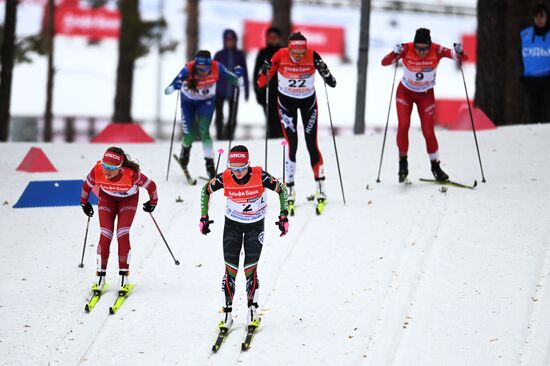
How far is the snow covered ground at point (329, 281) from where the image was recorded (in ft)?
29.4

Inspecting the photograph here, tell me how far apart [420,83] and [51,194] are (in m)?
5.16

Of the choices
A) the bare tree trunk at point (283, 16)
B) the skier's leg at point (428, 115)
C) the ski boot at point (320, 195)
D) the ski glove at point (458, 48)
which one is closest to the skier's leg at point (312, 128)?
the ski boot at point (320, 195)

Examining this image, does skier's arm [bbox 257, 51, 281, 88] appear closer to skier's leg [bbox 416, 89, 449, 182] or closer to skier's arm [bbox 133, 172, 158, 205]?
skier's leg [bbox 416, 89, 449, 182]

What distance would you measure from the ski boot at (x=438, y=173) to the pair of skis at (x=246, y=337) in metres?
4.72

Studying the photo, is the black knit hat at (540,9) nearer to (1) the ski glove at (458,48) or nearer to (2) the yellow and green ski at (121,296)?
(1) the ski glove at (458,48)

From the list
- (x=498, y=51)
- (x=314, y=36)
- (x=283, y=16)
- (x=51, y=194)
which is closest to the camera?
(x=51, y=194)

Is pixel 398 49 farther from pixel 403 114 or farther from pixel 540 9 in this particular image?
pixel 540 9

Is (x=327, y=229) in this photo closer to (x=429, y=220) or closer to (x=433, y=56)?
(x=429, y=220)

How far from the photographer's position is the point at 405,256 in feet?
35.8

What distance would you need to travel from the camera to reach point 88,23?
41.2 meters

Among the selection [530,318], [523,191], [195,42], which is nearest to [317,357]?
[530,318]

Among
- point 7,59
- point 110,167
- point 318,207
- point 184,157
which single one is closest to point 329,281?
point 318,207

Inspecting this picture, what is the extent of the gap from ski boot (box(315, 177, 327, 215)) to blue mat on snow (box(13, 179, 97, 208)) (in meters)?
3.01

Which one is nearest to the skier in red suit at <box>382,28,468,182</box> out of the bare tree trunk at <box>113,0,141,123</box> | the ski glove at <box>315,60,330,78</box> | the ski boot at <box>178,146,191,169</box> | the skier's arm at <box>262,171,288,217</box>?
the ski glove at <box>315,60,330,78</box>
